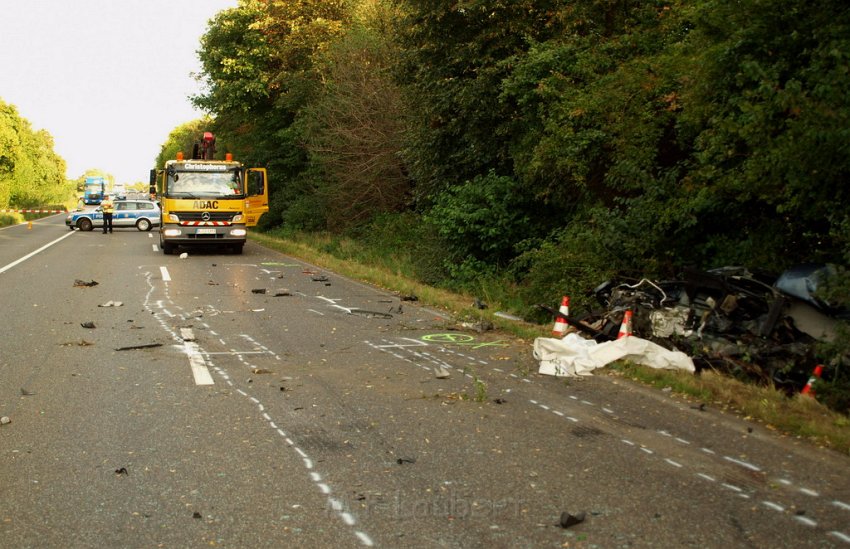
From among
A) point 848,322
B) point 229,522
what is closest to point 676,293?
point 848,322

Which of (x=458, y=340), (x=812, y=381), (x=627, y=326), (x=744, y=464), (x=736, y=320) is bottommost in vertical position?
(x=458, y=340)

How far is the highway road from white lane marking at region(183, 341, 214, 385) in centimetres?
5

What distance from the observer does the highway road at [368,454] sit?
167 inches

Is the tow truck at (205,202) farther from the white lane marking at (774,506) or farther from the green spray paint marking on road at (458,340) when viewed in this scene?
the white lane marking at (774,506)

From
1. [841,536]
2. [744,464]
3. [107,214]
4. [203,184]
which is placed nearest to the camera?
[841,536]

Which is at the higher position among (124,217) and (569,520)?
(569,520)

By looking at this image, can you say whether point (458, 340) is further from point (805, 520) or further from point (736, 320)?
point (805, 520)

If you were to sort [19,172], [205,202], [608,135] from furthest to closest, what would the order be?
[19,172] → [205,202] → [608,135]

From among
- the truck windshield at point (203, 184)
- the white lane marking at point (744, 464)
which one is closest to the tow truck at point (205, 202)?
the truck windshield at point (203, 184)

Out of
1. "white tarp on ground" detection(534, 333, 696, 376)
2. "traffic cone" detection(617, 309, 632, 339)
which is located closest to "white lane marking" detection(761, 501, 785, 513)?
"white tarp on ground" detection(534, 333, 696, 376)

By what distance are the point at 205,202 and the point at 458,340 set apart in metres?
16.3

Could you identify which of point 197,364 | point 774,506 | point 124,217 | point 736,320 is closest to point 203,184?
point 197,364

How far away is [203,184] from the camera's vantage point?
25.1 meters

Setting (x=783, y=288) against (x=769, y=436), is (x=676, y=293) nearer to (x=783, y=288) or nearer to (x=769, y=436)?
(x=783, y=288)
